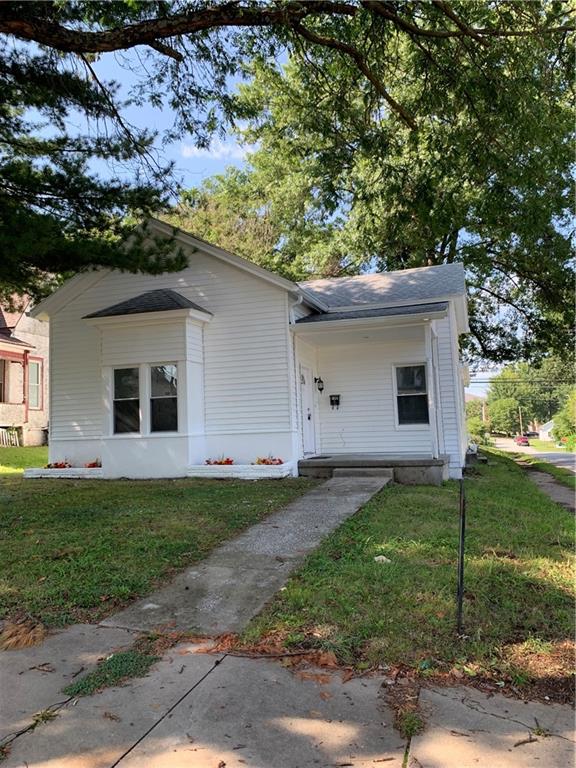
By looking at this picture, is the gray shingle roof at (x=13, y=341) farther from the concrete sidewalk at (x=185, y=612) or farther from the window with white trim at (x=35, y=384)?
the concrete sidewalk at (x=185, y=612)

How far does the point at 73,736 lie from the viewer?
2.26 meters

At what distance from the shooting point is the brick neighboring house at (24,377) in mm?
19334

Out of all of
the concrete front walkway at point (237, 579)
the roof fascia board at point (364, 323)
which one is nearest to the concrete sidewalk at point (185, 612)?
the concrete front walkway at point (237, 579)

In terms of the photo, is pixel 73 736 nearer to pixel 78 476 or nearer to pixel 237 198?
pixel 78 476

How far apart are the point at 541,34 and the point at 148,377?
8904 mm

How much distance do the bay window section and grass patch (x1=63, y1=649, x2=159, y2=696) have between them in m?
7.81

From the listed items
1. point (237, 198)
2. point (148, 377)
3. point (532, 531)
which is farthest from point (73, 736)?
point (237, 198)

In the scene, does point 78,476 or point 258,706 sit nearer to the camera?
point 258,706

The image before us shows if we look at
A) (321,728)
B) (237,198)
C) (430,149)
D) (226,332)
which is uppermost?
(237,198)

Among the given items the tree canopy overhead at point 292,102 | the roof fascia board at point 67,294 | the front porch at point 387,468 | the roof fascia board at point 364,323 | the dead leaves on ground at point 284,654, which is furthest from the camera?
the roof fascia board at point 67,294

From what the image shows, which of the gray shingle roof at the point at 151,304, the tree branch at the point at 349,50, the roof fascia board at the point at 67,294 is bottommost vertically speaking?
the gray shingle roof at the point at 151,304

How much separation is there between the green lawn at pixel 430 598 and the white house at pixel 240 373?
4.28 metres

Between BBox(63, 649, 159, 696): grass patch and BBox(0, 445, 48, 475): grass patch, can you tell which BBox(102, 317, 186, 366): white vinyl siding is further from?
BBox(63, 649, 159, 696): grass patch

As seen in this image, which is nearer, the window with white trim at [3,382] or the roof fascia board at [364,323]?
the roof fascia board at [364,323]
